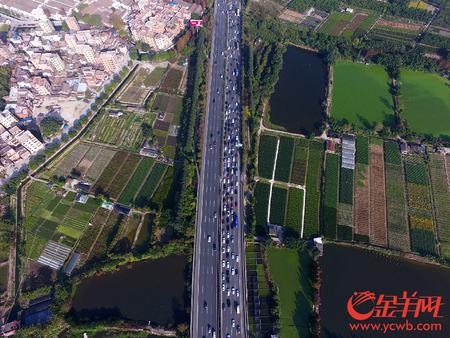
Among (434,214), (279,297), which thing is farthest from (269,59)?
(279,297)

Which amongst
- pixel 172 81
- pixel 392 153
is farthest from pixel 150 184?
pixel 392 153

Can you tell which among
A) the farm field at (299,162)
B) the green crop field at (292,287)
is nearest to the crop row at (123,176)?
the green crop field at (292,287)

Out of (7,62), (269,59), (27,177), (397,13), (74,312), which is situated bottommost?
(74,312)

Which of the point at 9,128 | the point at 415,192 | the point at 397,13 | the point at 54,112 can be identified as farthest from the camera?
the point at 397,13

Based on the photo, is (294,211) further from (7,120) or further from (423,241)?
(7,120)

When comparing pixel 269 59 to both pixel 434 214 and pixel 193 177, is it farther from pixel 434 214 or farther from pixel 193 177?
pixel 434 214
